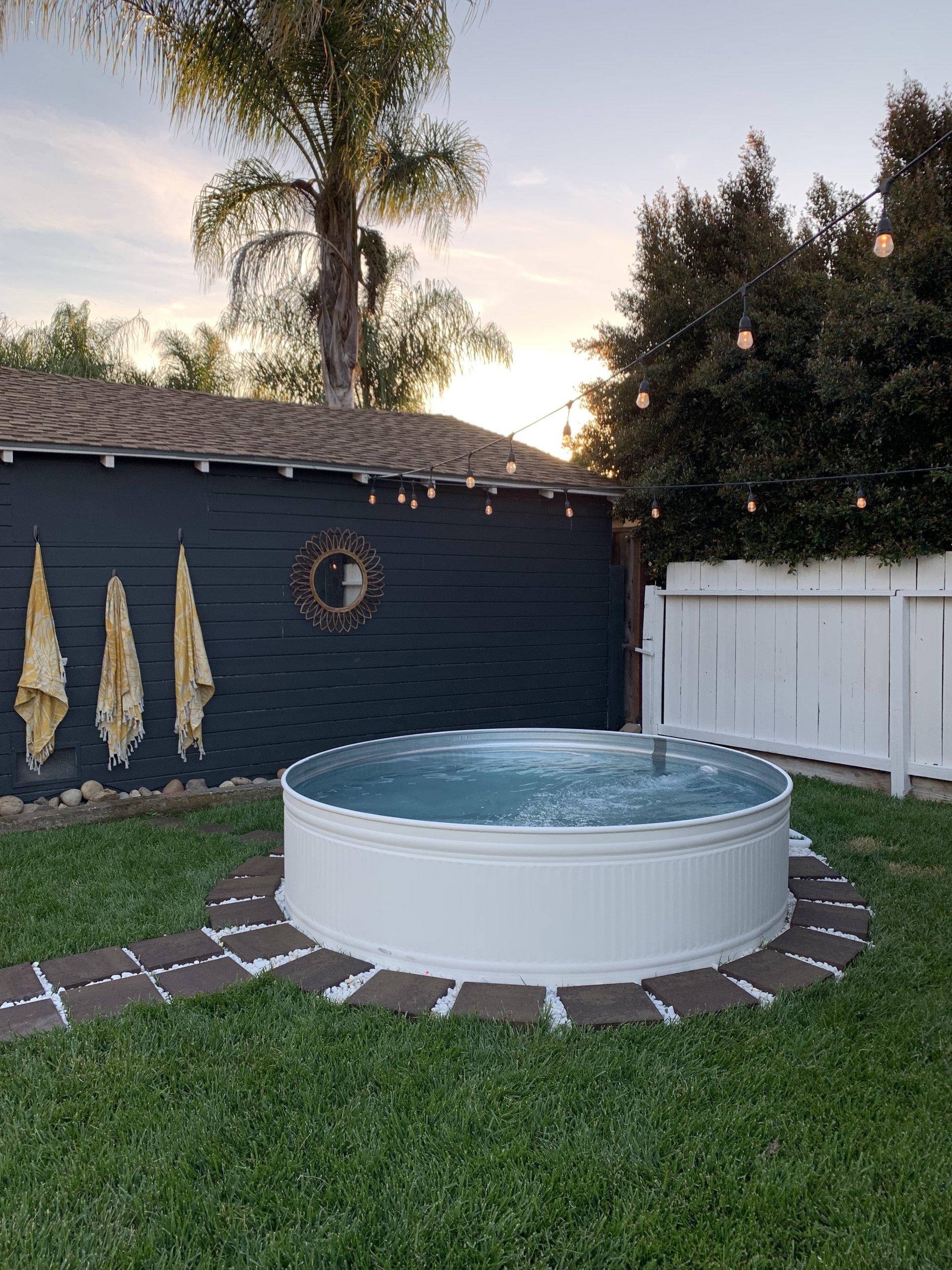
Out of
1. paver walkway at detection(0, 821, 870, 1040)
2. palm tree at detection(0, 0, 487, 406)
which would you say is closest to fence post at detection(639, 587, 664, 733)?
paver walkway at detection(0, 821, 870, 1040)

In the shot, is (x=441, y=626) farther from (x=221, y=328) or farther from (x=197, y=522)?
(x=221, y=328)

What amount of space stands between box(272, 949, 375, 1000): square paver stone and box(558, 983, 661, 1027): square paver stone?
0.84 meters

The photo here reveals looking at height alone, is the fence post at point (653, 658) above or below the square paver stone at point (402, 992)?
above

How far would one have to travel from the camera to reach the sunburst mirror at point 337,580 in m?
6.72

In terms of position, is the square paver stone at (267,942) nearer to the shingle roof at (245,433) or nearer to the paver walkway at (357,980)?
the paver walkway at (357,980)

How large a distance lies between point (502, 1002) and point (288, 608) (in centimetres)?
429

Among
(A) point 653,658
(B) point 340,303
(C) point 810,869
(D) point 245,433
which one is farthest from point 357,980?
(B) point 340,303

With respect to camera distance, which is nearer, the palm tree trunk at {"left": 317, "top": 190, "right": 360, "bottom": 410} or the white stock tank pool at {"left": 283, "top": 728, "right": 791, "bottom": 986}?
the white stock tank pool at {"left": 283, "top": 728, "right": 791, "bottom": 986}

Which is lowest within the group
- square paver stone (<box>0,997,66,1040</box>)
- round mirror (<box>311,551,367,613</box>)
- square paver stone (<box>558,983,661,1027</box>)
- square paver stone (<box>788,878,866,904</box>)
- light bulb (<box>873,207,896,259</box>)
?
square paver stone (<box>0,997,66,1040</box>)

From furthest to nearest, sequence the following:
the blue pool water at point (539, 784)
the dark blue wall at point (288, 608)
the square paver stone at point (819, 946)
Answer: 1. the dark blue wall at point (288, 608)
2. the blue pool water at point (539, 784)
3. the square paver stone at point (819, 946)

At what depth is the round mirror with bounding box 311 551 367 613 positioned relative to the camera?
272 inches

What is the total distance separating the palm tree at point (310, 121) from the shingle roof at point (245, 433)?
4.32m

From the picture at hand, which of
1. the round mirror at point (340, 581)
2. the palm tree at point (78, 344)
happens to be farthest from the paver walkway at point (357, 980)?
the palm tree at point (78, 344)

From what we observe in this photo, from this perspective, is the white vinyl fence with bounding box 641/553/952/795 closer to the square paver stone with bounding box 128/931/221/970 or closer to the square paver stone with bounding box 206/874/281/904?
the square paver stone with bounding box 206/874/281/904
